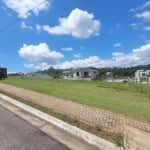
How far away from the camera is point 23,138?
6.94 metres

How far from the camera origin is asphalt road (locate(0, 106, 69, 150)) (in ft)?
20.4

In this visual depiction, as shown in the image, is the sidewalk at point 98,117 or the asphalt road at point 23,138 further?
the sidewalk at point 98,117

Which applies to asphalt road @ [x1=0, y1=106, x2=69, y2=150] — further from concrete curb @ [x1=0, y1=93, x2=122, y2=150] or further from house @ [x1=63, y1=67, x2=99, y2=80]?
house @ [x1=63, y1=67, x2=99, y2=80]

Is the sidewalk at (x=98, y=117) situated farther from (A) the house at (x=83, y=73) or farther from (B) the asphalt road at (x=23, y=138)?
(A) the house at (x=83, y=73)

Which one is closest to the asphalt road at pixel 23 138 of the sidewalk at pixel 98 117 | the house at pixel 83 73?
the sidewalk at pixel 98 117

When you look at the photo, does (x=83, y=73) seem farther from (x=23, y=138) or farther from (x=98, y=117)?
(x=23, y=138)

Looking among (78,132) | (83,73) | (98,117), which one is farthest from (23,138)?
Answer: (83,73)

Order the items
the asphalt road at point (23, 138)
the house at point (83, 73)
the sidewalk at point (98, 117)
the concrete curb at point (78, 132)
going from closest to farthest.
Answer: the concrete curb at point (78, 132)
the asphalt road at point (23, 138)
the sidewalk at point (98, 117)
the house at point (83, 73)

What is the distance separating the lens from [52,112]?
10.2 meters

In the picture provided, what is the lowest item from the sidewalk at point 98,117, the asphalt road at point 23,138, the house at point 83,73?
the asphalt road at point 23,138

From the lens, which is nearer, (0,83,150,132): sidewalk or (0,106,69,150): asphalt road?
(0,106,69,150): asphalt road

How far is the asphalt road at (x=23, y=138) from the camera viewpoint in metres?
6.21

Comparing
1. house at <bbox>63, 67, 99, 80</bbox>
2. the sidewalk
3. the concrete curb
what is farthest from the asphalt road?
house at <bbox>63, 67, 99, 80</bbox>

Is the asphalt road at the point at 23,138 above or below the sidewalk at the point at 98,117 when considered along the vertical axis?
below
